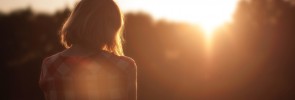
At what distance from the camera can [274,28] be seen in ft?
80.2

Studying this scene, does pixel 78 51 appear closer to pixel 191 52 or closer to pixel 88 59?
pixel 88 59

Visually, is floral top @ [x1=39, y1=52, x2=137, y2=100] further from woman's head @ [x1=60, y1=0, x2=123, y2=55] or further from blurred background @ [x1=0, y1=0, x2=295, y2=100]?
blurred background @ [x1=0, y1=0, x2=295, y2=100]

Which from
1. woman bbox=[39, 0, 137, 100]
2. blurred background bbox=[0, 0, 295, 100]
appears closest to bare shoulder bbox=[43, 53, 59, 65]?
woman bbox=[39, 0, 137, 100]

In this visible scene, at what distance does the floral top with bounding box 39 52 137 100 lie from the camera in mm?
2730

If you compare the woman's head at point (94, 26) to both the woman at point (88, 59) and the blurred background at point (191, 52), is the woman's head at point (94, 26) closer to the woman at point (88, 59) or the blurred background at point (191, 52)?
the woman at point (88, 59)

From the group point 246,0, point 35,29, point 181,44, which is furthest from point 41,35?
point 246,0

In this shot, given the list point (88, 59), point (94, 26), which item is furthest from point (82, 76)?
point (94, 26)

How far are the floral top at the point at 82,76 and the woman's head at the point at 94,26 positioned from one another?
6 centimetres

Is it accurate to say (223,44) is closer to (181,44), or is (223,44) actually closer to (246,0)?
(181,44)

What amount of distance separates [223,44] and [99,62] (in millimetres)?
19912

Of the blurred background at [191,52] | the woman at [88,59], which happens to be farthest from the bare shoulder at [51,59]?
the blurred background at [191,52]

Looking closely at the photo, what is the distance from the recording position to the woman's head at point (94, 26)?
268 cm

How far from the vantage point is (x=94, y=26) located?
2.69 metres

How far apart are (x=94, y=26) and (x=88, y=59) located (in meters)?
0.16
